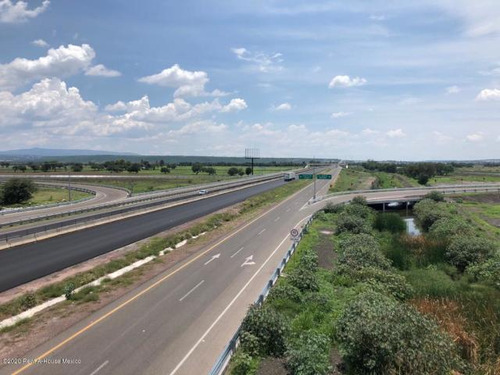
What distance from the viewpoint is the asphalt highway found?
95.2 feet

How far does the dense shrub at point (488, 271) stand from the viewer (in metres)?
27.5

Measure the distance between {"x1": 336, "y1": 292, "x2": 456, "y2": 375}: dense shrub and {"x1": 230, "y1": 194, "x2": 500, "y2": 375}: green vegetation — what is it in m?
0.03

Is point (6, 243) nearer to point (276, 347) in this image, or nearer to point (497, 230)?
point (276, 347)

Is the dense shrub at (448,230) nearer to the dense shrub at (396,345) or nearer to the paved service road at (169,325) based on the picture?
the paved service road at (169,325)

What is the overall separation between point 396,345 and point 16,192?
92901 millimetres

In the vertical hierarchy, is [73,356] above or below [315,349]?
below

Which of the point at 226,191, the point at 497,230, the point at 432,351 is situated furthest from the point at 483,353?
the point at 226,191

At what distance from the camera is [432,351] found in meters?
12.3

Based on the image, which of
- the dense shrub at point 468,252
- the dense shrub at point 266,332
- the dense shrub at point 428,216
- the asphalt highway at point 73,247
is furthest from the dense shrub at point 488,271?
the asphalt highway at point 73,247

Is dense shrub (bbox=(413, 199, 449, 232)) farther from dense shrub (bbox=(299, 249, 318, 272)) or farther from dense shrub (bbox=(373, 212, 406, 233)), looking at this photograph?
dense shrub (bbox=(299, 249, 318, 272))

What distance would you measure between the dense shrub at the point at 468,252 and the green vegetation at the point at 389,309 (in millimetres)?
88

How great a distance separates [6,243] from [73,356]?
26.4m

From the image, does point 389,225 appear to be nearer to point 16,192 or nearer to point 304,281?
point 304,281

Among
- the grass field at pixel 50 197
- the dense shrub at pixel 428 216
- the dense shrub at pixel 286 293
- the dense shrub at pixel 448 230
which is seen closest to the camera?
the dense shrub at pixel 286 293
